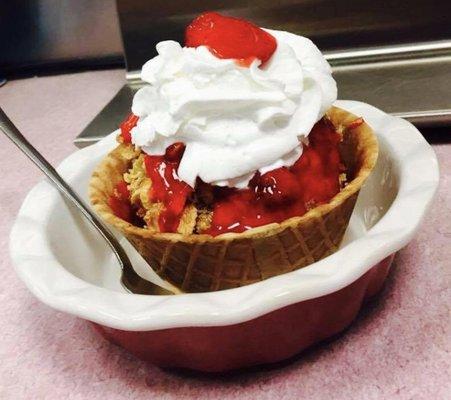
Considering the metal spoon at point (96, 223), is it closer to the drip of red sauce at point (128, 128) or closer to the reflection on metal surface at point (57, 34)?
the drip of red sauce at point (128, 128)

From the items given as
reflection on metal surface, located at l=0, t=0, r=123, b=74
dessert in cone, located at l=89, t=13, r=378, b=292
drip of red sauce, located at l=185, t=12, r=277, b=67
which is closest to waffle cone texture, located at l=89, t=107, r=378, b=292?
dessert in cone, located at l=89, t=13, r=378, b=292

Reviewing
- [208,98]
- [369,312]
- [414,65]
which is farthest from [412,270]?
[414,65]

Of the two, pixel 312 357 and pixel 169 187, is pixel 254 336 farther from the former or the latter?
pixel 169 187

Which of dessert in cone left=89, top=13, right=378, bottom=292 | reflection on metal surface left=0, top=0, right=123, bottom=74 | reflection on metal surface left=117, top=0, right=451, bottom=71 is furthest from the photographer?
reflection on metal surface left=0, top=0, right=123, bottom=74

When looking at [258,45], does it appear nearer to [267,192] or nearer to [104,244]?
[267,192]

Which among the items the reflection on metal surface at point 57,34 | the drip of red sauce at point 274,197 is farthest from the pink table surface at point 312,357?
the reflection on metal surface at point 57,34

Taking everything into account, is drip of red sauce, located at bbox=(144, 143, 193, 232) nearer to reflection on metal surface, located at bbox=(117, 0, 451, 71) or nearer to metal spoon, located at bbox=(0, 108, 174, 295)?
metal spoon, located at bbox=(0, 108, 174, 295)
